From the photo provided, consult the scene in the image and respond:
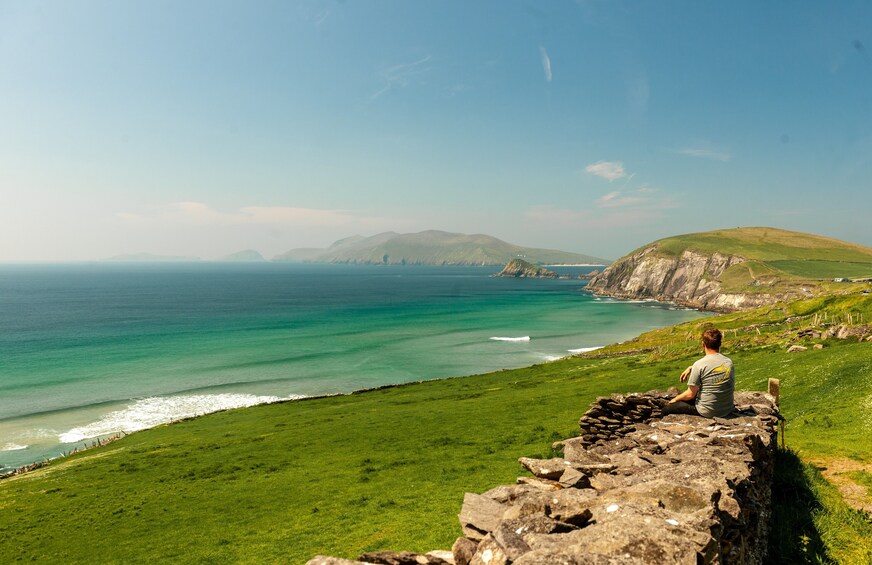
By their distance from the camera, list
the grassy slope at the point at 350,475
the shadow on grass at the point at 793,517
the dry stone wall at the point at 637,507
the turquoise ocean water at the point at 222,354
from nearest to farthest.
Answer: the dry stone wall at the point at 637,507 < the shadow on grass at the point at 793,517 < the grassy slope at the point at 350,475 < the turquoise ocean water at the point at 222,354

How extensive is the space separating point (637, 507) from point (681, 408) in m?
9.59

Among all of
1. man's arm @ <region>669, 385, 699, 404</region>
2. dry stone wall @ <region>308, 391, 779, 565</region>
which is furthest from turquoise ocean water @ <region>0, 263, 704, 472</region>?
man's arm @ <region>669, 385, 699, 404</region>

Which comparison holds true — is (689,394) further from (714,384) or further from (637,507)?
(637,507)

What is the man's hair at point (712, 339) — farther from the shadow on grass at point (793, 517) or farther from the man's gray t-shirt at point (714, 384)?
the shadow on grass at point (793, 517)

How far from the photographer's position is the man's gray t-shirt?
13.1 metres

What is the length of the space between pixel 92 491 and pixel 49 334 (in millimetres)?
131417

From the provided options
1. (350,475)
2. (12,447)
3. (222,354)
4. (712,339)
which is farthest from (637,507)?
(222,354)

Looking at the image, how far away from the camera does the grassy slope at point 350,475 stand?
1788cm

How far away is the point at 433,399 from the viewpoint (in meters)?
53.8

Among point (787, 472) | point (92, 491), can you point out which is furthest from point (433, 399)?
point (787, 472)

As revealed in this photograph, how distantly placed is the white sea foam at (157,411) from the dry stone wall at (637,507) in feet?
207

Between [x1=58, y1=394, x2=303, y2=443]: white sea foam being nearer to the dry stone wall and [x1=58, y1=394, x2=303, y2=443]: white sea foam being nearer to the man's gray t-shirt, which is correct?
the dry stone wall

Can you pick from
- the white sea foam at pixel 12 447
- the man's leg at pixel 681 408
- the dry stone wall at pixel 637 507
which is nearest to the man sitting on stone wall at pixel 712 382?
the man's leg at pixel 681 408

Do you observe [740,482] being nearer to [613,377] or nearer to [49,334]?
[613,377]
